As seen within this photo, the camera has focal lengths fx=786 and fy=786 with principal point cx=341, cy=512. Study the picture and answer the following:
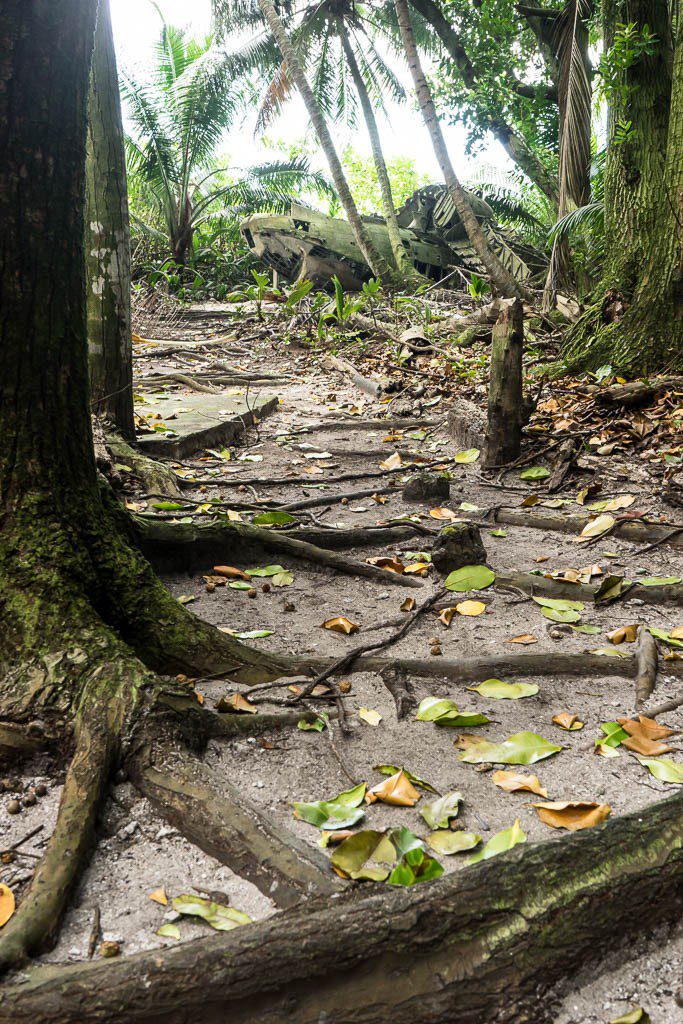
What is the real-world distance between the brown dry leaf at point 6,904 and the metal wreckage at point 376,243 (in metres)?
13.3

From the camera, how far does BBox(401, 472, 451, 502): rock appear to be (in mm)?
4395

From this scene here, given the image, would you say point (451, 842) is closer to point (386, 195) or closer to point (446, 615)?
point (446, 615)

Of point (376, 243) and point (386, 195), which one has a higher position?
point (386, 195)

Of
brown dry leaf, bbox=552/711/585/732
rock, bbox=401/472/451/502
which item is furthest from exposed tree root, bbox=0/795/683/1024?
rock, bbox=401/472/451/502

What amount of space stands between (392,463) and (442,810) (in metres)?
3.66

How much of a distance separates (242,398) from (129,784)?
5692mm

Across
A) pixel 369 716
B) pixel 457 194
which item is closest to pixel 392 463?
pixel 369 716

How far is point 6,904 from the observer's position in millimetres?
1477

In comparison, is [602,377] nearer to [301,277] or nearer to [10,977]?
[10,977]

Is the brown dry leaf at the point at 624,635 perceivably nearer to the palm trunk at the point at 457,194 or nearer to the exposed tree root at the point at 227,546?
the exposed tree root at the point at 227,546

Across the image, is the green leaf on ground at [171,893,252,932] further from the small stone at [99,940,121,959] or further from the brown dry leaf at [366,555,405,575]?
the brown dry leaf at [366,555,405,575]

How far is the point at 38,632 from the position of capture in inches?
77.5

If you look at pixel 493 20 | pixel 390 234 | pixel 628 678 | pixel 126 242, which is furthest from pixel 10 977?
pixel 390 234

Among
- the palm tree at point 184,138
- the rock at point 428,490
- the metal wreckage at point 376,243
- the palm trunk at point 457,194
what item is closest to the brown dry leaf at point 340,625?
the rock at point 428,490
